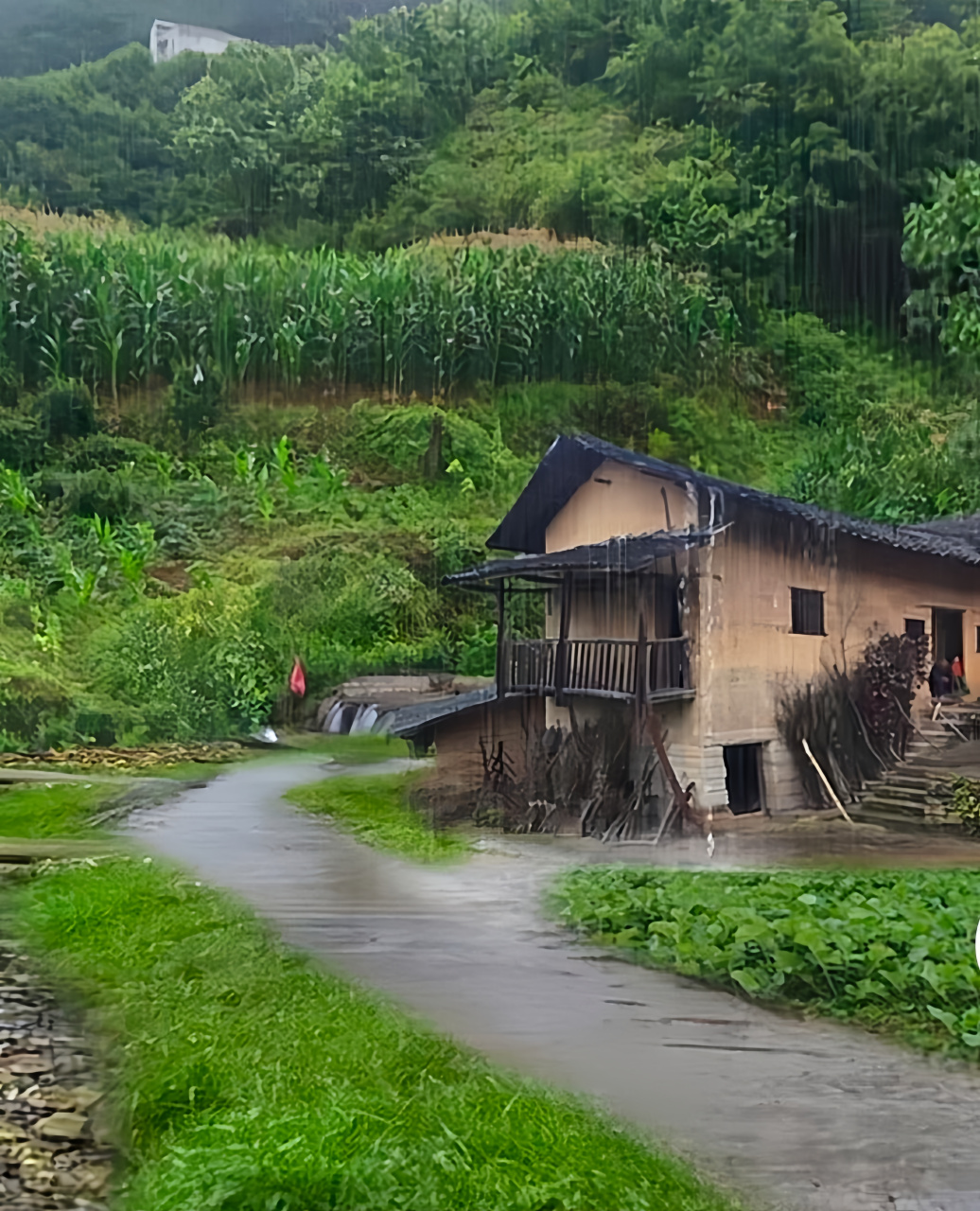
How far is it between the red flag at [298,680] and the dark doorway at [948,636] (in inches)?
59.6

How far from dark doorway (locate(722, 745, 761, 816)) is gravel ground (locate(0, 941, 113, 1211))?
1460mm

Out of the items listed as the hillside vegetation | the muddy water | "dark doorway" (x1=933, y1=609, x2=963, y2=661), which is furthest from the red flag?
"dark doorway" (x1=933, y1=609, x2=963, y2=661)

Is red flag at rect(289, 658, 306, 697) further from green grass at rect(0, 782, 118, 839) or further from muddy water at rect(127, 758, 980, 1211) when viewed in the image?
green grass at rect(0, 782, 118, 839)

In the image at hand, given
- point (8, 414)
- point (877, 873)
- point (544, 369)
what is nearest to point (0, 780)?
point (8, 414)

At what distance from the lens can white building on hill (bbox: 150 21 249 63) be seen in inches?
101

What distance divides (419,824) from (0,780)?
978 millimetres

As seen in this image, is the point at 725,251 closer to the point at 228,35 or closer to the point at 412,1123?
the point at 228,35

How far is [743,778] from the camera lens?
2.34 meters

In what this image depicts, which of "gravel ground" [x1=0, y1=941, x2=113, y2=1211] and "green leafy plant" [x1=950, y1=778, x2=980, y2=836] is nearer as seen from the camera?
"gravel ground" [x1=0, y1=941, x2=113, y2=1211]

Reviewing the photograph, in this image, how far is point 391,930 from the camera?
2.18m

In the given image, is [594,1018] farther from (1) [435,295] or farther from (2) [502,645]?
(1) [435,295]

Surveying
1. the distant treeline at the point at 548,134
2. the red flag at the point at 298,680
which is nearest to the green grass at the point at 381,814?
the red flag at the point at 298,680

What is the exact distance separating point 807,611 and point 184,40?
211 centimetres

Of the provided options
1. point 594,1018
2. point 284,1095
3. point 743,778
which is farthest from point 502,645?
point 284,1095
